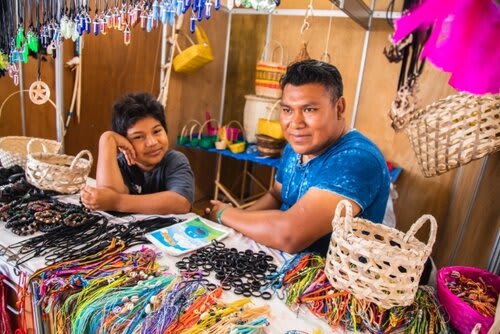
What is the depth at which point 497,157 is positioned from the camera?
4.96 ft

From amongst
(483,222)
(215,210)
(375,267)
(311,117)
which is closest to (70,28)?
(215,210)

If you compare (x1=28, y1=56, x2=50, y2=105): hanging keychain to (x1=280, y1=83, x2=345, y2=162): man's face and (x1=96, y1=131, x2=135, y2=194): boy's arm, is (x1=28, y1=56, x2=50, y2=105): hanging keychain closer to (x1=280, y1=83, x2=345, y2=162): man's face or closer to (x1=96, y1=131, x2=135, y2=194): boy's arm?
(x1=96, y1=131, x2=135, y2=194): boy's arm

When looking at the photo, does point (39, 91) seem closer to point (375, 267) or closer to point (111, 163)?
point (111, 163)

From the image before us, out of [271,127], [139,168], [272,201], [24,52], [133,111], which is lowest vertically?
[272,201]

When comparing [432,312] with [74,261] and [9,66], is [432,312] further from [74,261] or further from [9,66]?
[9,66]

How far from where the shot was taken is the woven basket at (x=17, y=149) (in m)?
1.50

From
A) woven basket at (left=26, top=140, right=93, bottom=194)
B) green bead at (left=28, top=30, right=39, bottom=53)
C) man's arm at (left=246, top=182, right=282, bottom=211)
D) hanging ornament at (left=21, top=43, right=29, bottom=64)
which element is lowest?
man's arm at (left=246, top=182, right=282, bottom=211)

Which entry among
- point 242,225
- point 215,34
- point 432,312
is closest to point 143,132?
point 242,225

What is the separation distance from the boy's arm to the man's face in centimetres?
75

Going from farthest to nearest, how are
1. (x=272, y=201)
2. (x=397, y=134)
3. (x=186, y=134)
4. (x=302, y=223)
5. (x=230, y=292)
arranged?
(x=186, y=134), (x=397, y=134), (x=272, y=201), (x=302, y=223), (x=230, y=292)

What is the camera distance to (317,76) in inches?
48.4

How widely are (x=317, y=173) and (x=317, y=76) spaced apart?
37cm

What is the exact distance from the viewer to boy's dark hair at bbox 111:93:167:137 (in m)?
1.49

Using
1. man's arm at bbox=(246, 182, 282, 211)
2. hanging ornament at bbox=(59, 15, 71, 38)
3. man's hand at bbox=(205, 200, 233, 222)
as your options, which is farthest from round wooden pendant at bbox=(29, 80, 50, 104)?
man's arm at bbox=(246, 182, 282, 211)
